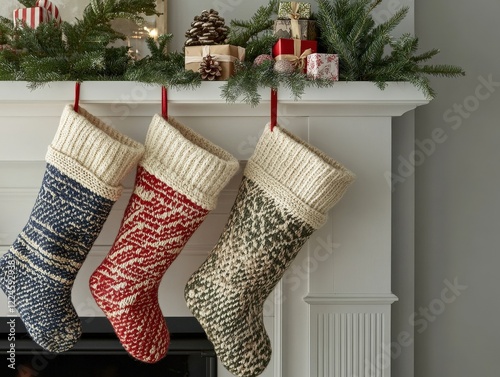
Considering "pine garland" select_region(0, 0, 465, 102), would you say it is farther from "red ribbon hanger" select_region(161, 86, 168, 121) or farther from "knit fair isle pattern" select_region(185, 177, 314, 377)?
"knit fair isle pattern" select_region(185, 177, 314, 377)

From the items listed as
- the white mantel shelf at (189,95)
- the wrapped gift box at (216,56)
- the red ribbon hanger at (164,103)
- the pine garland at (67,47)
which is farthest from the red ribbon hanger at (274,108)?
the pine garland at (67,47)

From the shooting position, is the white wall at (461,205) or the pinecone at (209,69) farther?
the white wall at (461,205)

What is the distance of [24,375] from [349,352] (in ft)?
2.82

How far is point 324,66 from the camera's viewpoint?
116 centimetres

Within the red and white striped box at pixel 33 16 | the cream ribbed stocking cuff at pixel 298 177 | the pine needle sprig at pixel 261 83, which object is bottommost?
the cream ribbed stocking cuff at pixel 298 177

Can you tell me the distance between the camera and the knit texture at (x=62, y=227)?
1119 mm

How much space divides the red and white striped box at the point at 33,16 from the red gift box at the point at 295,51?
1.76 ft

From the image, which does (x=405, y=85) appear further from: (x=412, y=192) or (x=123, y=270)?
(x=123, y=270)

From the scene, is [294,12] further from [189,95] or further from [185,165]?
[185,165]

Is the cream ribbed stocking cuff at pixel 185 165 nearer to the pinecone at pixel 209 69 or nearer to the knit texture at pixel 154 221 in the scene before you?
the knit texture at pixel 154 221

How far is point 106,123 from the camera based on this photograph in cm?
127

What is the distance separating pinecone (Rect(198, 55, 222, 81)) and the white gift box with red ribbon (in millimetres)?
373

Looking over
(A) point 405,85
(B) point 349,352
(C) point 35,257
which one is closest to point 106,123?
(C) point 35,257

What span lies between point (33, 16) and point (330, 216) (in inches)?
32.6
